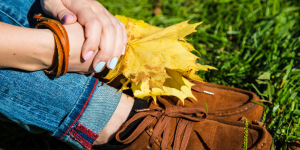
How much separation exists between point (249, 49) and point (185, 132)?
3.01ft

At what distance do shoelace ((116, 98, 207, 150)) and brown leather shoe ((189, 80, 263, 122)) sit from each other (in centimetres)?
14

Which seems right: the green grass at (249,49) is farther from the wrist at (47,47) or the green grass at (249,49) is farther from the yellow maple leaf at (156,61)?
the wrist at (47,47)

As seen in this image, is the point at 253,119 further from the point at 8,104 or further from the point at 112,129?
the point at 8,104

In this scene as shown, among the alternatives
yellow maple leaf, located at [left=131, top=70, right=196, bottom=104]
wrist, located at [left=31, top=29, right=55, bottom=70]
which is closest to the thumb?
wrist, located at [left=31, top=29, right=55, bottom=70]

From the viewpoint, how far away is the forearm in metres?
0.77

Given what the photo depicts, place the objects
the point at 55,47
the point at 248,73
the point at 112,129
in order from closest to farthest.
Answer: the point at 55,47, the point at 112,129, the point at 248,73

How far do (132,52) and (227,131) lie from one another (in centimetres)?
68

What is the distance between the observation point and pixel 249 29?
67.6 inches

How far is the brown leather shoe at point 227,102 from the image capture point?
1.29 metres

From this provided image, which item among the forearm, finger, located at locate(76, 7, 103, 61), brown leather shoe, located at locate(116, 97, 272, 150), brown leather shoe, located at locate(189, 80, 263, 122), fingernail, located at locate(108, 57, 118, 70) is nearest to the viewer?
the forearm

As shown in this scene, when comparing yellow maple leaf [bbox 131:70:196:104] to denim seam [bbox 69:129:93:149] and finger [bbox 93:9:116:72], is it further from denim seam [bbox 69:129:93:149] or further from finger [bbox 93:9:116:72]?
denim seam [bbox 69:129:93:149]

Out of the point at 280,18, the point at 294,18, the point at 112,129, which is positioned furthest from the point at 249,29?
the point at 112,129

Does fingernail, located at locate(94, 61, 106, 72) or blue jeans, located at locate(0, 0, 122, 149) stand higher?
fingernail, located at locate(94, 61, 106, 72)

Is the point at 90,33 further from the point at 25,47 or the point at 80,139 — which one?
the point at 80,139
